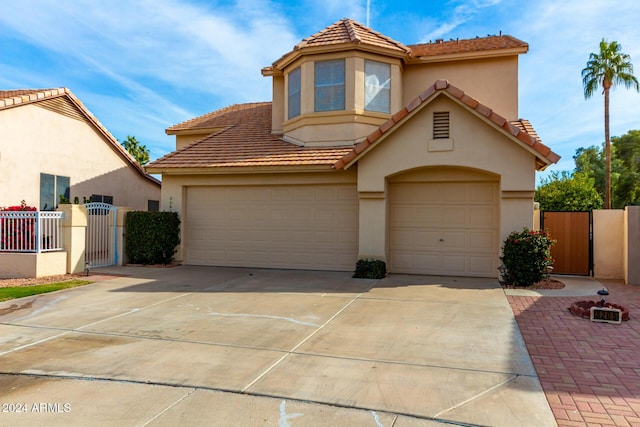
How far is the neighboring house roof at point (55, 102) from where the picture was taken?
14248 mm

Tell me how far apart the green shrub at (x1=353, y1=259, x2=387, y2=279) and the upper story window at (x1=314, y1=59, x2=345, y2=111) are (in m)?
5.28

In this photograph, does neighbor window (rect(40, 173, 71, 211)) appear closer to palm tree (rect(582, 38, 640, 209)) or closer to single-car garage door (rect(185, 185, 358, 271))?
single-car garage door (rect(185, 185, 358, 271))

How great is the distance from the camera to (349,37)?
44.8 ft

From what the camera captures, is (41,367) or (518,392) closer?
(518,392)

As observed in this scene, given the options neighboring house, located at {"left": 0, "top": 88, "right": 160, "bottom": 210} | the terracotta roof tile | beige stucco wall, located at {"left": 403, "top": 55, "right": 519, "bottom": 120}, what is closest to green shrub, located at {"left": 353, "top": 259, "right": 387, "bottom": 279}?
beige stucco wall, located at {"left": 403, "top": 55, "right": 519, "bottom": 120}

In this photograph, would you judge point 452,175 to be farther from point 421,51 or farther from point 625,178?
point 625,178

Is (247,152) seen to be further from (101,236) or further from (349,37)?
(101,236)

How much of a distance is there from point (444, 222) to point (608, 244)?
15.0ft

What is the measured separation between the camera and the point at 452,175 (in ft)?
37.8

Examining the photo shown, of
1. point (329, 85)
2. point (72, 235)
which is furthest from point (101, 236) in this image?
point (329, 85)

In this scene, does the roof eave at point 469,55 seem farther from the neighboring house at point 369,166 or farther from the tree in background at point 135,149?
the tree in background at point 135,149

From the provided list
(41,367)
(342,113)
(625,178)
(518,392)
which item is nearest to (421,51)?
(342,113)

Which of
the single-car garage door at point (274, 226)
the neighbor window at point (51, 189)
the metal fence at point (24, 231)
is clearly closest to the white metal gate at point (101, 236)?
the metal fence at point (24, 231)

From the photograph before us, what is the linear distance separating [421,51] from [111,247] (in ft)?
41.3
